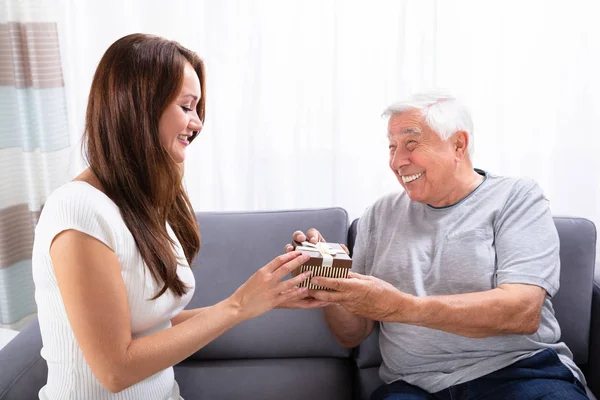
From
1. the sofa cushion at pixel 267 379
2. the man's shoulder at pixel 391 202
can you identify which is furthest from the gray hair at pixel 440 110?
the sofa cushion at pixel 267 379

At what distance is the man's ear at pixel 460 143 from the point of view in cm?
174

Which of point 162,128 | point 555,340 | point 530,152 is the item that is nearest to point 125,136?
point 162,128

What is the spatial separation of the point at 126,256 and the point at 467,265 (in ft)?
2.93

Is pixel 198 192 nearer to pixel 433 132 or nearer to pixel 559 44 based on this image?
pixel 433 132

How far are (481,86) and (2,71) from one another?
1984 millimetres

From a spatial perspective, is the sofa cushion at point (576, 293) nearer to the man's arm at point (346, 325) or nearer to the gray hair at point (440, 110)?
the gray hair at point (440, 110)

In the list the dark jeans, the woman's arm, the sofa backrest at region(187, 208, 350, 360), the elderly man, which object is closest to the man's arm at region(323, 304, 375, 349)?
the elderly man

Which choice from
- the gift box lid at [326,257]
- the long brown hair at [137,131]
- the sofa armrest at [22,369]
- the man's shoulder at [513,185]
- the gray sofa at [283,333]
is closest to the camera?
the long brown hair at [137,131]

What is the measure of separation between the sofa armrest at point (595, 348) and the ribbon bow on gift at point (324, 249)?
86 cm

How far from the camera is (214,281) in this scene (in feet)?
6.32

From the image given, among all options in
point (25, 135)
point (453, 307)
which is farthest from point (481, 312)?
point (25, 135)

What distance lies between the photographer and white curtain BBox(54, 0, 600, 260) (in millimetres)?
2359

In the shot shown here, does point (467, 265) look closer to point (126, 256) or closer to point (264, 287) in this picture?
point (264, 287)

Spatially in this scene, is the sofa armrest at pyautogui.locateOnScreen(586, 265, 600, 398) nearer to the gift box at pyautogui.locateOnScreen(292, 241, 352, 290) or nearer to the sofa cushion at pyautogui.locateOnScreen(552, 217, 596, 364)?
the sofa cushion at pyautogui.locateOnScreen(552, 217, 596, 364)
